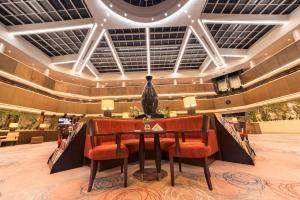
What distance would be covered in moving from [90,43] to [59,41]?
2.03 meters

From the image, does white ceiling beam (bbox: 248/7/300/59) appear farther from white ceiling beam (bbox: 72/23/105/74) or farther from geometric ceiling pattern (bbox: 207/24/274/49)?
white ceiling beam (bbox: 72/23/105/74)

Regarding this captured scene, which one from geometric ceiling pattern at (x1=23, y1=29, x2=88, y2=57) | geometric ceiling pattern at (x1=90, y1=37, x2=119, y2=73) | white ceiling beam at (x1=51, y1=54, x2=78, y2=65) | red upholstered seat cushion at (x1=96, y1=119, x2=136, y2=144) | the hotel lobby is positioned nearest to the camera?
the hotel lobby

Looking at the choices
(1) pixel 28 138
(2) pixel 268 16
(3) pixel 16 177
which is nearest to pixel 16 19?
(1) pixel 28 138

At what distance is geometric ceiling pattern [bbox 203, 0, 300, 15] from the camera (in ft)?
21.8

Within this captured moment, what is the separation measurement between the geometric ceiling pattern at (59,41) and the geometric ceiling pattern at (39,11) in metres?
0.95

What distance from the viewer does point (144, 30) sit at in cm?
830

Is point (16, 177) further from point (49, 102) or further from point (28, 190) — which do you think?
point (49, 102)

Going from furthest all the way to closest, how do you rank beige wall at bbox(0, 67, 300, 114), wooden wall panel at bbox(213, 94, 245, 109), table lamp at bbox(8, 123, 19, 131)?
wooden wall panel at bbox(213, 94, 245, 109) < beige wall at bbox(0, 67, 300, 114) < table lamp at bbox(8, 123, 19, 131)

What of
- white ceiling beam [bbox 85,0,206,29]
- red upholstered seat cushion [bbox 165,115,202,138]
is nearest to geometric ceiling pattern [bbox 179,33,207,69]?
white ceiling beam [bbox 85,0,206,29]

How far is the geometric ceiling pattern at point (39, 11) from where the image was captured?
6184 millimetres

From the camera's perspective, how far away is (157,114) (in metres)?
3.52

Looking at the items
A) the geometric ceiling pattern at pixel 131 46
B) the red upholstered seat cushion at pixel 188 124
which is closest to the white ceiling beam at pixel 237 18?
the geometric ceiling pattern at pixel 131 46

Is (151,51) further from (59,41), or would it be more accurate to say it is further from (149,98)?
(149,98)

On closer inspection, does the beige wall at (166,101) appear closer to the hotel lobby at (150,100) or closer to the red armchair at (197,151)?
the hotel lobby at (150,100)
